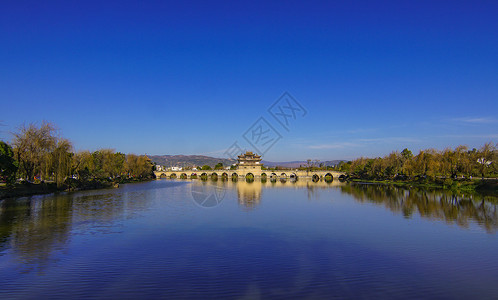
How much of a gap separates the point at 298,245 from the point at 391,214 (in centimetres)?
1311

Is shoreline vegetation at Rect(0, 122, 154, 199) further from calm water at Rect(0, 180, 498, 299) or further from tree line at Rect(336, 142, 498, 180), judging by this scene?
tree line at Rect(336, 142, 498, 180)

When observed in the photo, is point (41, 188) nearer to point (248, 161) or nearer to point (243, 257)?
point (243, 257)

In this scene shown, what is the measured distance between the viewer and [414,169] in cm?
5538

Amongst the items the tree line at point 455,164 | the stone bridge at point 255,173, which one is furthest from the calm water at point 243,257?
the stone bridge at point 255,173

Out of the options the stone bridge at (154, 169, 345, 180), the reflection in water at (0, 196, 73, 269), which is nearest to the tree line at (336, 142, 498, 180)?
the stone bridge at (154, 169, 345, 180)

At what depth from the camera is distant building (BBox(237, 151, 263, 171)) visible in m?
112

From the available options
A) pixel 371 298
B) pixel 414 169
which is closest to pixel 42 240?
pixel 371 298

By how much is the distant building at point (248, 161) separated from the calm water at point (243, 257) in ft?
297

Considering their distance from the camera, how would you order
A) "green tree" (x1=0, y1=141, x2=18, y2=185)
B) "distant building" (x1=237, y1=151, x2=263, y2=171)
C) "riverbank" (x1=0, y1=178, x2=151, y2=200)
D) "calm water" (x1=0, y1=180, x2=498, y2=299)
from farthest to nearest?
"distant building" (x1=237, y1=151, x2=263, y2=171)
"riverbank" (x1=0, y1=178, x2=151, y2=200)
"green tree" (x1=0, y1=141, x2=18, y2=185)
"calm water" (x1=0, y1=180, x2=498, y2=299)

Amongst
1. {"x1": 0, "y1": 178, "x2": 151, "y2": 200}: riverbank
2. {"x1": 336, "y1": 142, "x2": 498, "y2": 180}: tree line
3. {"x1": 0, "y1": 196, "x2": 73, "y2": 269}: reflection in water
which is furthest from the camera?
{"x1": 336, "y1": 142, "x2": 498, "y2": 180}: tree line

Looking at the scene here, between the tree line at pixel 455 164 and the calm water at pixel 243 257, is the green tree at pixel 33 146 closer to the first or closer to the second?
the calm water at pixel 243 257

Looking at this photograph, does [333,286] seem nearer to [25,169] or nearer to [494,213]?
[494,213]

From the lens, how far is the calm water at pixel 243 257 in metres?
8.87

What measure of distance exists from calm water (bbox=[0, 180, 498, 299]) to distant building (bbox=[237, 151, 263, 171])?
3570 inches
